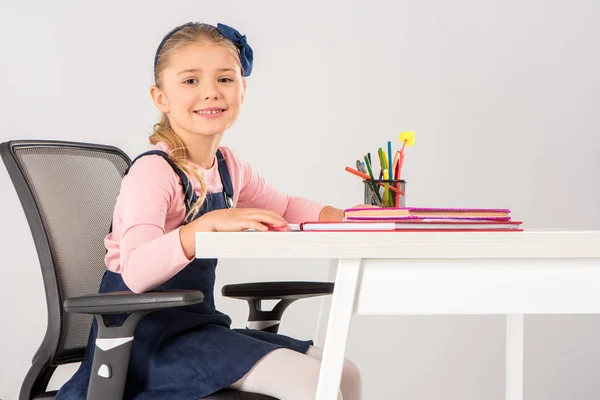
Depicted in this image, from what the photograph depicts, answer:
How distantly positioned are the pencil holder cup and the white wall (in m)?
1.42

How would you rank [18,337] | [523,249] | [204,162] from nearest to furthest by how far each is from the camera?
[523,249], [204,162], [18,337]

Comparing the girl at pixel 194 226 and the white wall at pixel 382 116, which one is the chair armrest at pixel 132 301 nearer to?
the girl at pixel 194 226

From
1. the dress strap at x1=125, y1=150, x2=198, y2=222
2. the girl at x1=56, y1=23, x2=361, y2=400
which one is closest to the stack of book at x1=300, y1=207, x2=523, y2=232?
the girl at x1=56, y1=23, x2=361, y2=400

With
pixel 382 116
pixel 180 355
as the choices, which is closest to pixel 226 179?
pixel 180 355

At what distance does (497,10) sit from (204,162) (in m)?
1.74

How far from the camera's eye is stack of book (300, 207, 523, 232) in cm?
108

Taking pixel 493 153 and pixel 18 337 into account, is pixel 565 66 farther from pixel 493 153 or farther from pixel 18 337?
pixel 18 337

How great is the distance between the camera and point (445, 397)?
3.06 meters

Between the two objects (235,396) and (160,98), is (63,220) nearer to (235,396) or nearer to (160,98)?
(160,98)

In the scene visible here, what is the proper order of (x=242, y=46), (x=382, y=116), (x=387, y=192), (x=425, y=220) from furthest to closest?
(x=382, y=116) → (x=242, y=46) → (x=387, y=192) → (x=425, y=220)

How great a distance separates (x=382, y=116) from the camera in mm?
2943

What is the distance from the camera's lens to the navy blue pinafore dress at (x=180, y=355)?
4.14 ft

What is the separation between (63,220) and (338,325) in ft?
2.35

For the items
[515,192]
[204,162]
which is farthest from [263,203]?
[515,192]
